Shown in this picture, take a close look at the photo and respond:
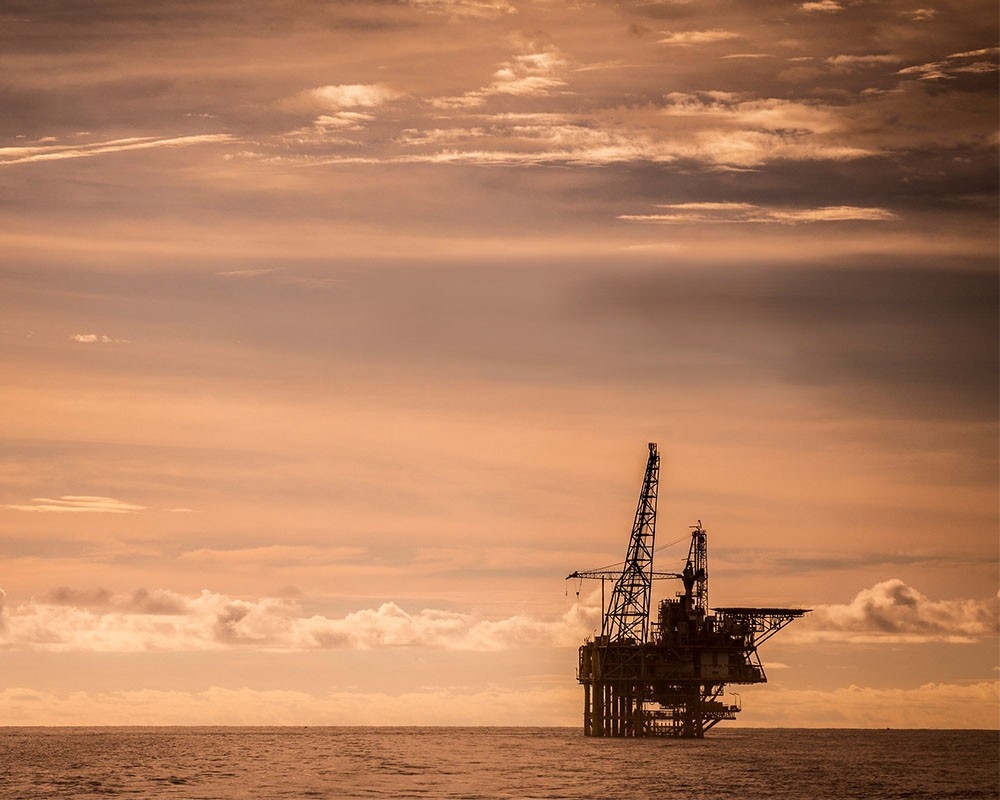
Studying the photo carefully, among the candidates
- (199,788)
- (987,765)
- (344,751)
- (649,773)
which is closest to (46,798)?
(199,788)

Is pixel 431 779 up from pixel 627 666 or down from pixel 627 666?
down

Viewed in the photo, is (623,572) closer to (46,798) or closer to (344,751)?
(344,751)

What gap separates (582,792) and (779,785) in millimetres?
18750

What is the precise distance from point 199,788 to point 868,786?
50648 millimetres

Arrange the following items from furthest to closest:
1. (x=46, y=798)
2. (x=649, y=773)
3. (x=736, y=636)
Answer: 1. (x=736, y=636)
2. (x=649, y=773)
3. (x=46, y=798)

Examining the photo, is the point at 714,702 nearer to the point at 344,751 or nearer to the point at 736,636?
the point at 736,636

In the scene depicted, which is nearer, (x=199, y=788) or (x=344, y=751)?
(x=199, y=788)

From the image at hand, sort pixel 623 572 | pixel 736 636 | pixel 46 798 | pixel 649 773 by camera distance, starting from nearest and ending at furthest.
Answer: pixel 46 798 < pixel 649 773 < pixel 736 636 < pixel 623 572

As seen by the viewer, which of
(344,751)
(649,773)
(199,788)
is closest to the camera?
(199,788)

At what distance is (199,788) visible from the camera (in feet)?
368

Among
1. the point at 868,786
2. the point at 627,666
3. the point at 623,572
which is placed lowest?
the point at 868,786

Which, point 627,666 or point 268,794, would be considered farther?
point 627,666

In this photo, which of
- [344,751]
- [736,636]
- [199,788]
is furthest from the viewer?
[344,751]

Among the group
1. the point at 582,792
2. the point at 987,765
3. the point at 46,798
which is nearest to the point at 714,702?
the point at 987,765
